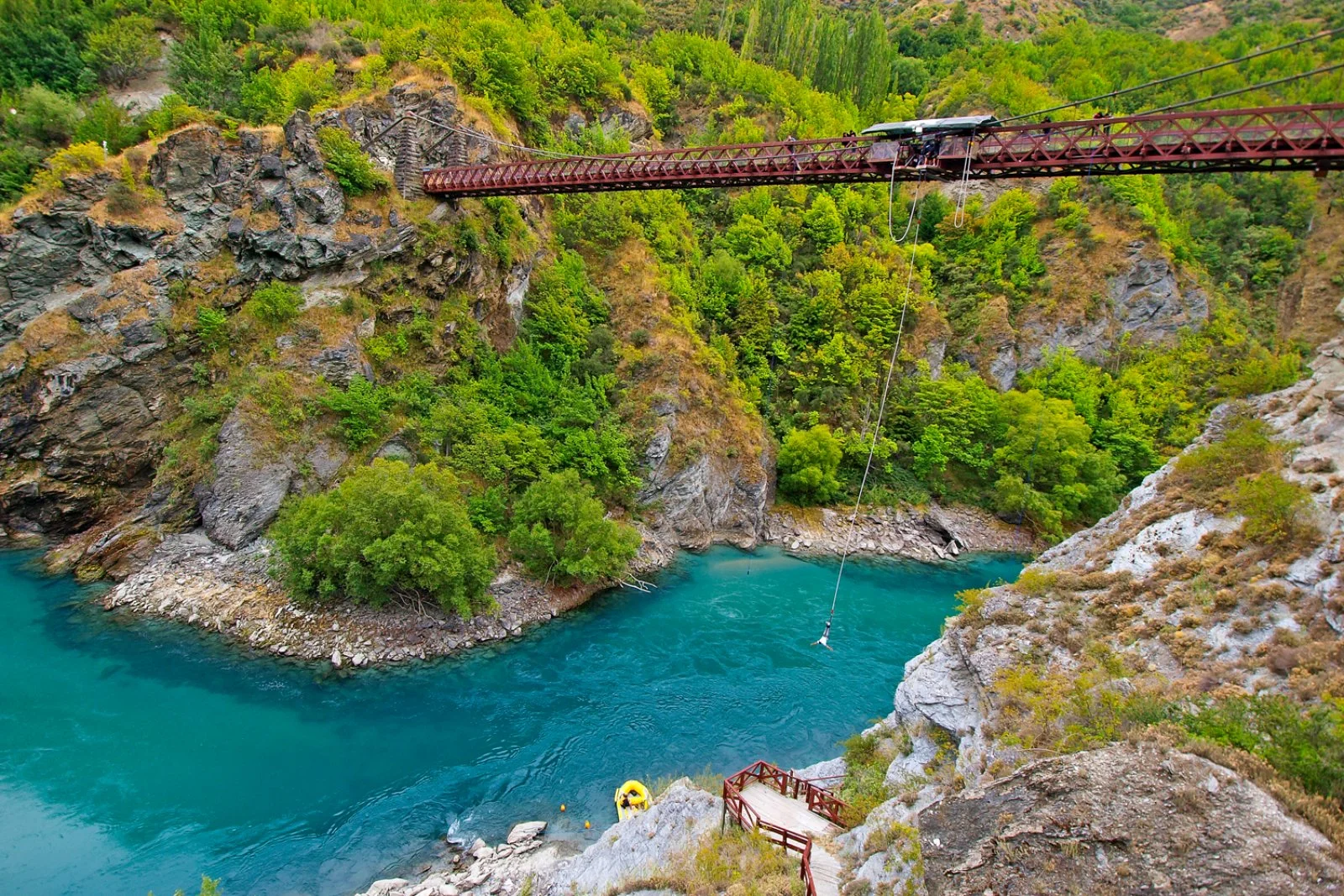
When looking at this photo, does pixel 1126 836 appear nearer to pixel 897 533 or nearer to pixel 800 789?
pixel 800 789

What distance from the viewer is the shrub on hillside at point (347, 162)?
68.6 feet

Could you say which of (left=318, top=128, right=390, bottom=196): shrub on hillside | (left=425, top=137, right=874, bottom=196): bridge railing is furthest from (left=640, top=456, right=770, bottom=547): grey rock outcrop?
(left=318, top=128, right=390, bottom=196): shrub on hillside

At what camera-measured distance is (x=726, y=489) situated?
26219 millimetres

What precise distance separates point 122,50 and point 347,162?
13482 mm

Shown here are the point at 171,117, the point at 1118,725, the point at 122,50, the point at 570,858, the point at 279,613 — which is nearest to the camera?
the point at 1118,725

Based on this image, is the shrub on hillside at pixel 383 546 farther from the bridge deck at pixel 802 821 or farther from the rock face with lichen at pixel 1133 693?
the rock face with lichen at pixel 1133 693

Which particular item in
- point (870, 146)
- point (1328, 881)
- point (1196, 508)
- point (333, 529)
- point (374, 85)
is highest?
point (374, 85)

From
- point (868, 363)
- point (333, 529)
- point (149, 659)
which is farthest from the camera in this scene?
point (868, 363)

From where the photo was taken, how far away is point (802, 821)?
367 inches

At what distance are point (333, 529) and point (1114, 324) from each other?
40.1m

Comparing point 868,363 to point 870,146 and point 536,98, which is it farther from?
point 536,98

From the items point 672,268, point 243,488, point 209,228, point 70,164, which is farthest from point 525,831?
point 70,164

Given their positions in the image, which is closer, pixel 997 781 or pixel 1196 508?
pixel 997 781

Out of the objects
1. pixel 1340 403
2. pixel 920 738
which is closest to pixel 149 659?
pixel 920 738
